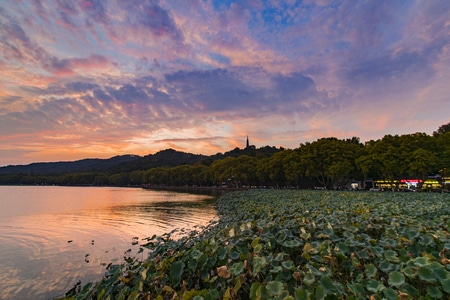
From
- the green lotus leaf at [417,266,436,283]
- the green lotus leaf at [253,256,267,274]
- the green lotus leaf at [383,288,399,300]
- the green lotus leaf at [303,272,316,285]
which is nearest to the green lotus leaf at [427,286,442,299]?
the green lotus leaf at [417,266,436,283]

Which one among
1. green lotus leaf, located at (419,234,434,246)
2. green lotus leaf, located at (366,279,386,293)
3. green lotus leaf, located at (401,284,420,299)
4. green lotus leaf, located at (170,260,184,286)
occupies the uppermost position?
green lotus leaf, located at (419,234,434,246)

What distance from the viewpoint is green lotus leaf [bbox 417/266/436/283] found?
3903 millimetres

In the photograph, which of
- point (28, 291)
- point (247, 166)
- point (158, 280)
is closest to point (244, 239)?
point (158, 280)

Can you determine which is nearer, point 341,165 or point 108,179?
point 341,165

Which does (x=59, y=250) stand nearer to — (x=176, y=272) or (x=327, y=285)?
(x=176, y=272)

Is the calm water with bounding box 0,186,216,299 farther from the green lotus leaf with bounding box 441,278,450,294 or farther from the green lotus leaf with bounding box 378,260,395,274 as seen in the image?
the green lotus leaf with bounding box 441,278,450,294

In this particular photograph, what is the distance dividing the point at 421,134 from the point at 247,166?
47944 millimetres

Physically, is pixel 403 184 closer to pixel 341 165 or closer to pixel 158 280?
pixel 341 165

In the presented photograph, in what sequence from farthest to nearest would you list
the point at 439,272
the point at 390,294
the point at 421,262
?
the point at 421,262
the point at 439,272
the point at 390,294

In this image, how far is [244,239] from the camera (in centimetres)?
656

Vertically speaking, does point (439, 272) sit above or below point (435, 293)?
above

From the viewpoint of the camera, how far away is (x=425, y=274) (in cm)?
399

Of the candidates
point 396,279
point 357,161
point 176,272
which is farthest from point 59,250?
point 357,161

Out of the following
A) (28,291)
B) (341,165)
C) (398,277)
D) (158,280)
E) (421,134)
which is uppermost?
(421,134)
